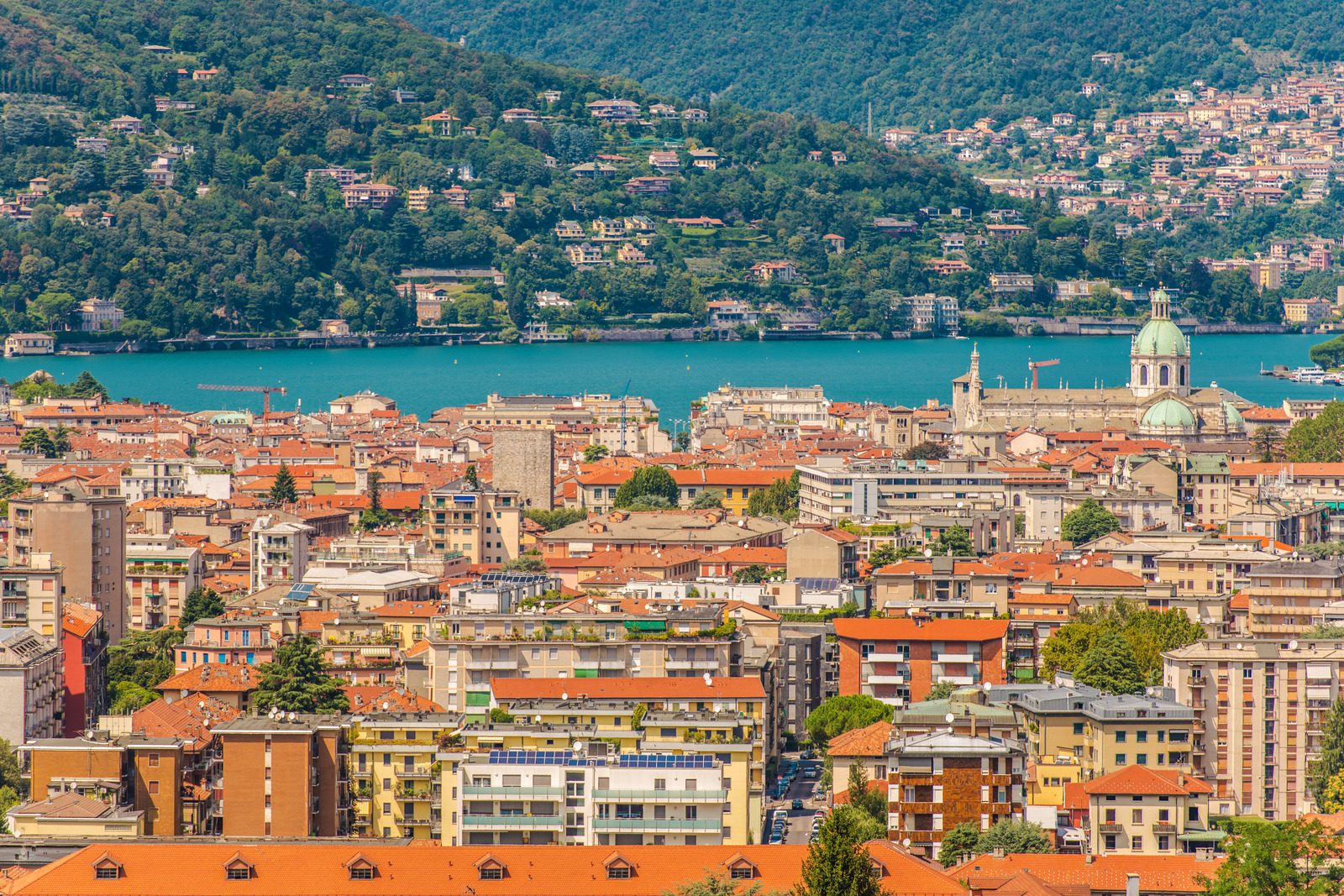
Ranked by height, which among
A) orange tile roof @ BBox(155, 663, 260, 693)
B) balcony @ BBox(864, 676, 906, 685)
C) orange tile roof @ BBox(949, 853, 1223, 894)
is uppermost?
orange tile roof @ BBox(155, 663, 260, 693)

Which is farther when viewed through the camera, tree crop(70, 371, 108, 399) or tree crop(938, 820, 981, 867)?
tree crop(70, 371, 108, 399)

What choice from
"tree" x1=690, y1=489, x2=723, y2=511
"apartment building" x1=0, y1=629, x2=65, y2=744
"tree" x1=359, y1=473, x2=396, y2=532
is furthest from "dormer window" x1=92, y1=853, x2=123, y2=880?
"tree" x1=690, y1=489, x2=723, y2=511

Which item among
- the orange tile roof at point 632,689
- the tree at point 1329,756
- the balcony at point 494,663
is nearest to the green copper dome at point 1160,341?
the tree at point 1329,756

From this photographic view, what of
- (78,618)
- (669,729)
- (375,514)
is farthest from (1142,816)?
(375,514)

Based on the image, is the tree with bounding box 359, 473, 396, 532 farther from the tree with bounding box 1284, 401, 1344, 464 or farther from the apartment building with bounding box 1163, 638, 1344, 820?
the apartment building with bounding box 1163, 638, 1344, 820

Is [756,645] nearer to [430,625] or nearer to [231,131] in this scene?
[430,625]

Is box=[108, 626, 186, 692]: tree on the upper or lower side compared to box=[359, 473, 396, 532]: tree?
lower

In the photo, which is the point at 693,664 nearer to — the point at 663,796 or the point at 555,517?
the point at 663,796
